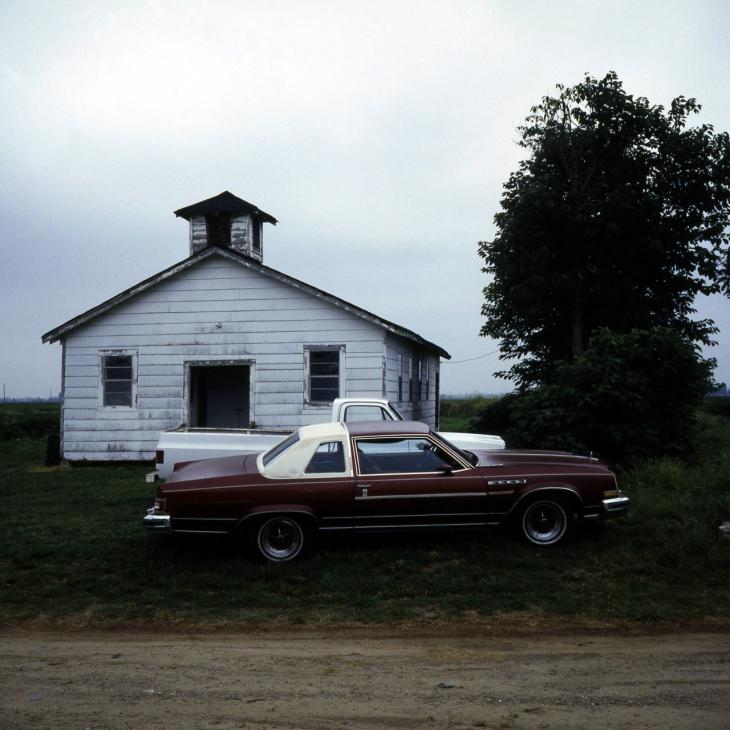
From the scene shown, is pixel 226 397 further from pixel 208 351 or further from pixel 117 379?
Result: pixel 117 379

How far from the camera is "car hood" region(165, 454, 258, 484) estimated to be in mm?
8830

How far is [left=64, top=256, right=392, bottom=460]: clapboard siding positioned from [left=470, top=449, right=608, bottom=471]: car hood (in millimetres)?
8502

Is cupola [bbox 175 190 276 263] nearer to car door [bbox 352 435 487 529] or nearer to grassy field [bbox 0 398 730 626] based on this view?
grassy field [bbox 0 398 730 626]

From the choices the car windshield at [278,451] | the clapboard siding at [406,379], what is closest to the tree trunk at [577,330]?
the clapboard siding at [406,379]

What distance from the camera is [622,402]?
1538 centimetres

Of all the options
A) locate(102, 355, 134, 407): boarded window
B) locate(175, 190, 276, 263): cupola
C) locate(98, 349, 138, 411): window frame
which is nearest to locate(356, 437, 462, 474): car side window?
locate(98, 349, 138, 411): window frame

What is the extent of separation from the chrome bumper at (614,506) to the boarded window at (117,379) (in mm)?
13431

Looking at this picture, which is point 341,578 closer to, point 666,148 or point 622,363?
point 622,363

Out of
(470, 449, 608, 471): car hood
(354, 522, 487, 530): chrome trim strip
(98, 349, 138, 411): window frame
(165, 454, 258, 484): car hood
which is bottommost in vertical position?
(354, 522, 487, 530): chrome trim strip

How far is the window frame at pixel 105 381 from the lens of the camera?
19203 millimetres

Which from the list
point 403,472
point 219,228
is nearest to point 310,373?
point 219,228

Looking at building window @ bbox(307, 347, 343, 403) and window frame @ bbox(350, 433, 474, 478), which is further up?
building window @ bbox(307, 347, 343, 403)

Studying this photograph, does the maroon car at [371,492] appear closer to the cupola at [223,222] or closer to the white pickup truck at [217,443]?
the white pickup truck at [217,443]

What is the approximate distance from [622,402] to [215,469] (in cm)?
920
